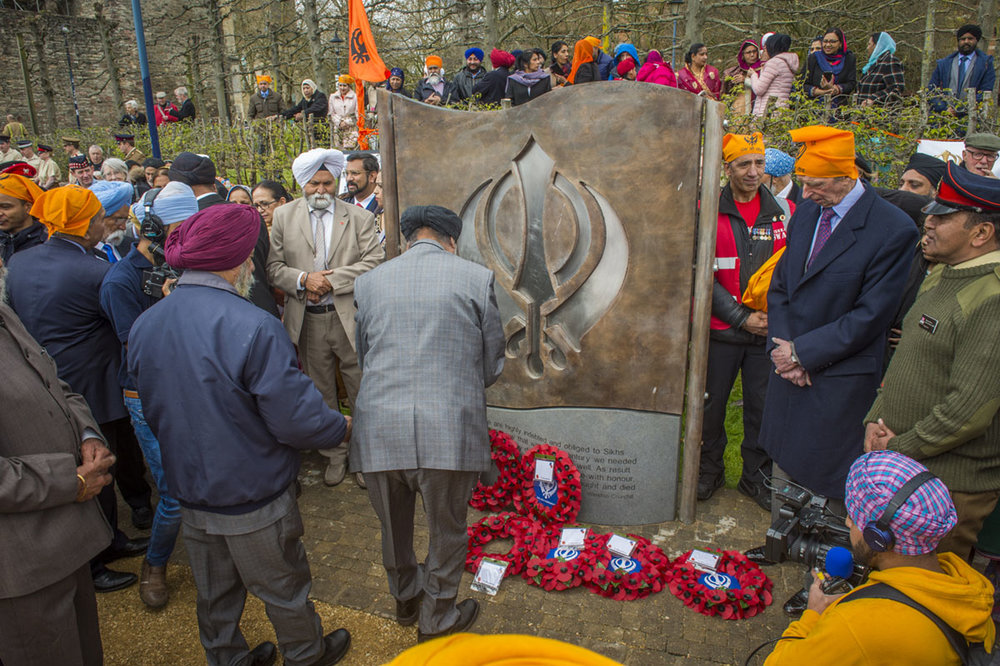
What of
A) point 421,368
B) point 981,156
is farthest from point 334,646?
point 981,156

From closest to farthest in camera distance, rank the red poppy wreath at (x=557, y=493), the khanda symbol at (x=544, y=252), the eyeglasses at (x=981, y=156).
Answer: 1. the khanda symbol at (x=544, y=252)
2. the red poppy wreath at (x=557, y=493)
3. the eyeglasses at (x=981, y=156)

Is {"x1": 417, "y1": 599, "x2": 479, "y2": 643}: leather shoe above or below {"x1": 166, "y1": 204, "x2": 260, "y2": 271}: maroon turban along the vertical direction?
below

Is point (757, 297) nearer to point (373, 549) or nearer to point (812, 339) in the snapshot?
point (812, 339)

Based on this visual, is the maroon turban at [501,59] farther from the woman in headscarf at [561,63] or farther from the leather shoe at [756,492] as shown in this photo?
the leather shoe at [756,492]

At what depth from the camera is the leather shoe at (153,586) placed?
340 cm

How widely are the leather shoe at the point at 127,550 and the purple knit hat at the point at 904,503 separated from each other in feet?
12.1

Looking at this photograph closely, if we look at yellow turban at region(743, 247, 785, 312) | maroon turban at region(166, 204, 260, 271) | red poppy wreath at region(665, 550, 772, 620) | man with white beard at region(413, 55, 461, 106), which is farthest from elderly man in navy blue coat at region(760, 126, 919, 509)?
man with white beard at region(413, 55, 461, 106)

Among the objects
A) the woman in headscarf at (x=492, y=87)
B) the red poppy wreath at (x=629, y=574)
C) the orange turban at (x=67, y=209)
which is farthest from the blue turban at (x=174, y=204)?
the woman in headscarf at (x=492, y=87)

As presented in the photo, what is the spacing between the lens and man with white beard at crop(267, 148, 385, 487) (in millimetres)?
4488

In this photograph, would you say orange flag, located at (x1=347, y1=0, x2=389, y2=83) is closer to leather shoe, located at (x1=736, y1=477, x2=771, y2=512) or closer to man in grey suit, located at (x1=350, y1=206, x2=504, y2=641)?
man in grey suit, located at (x1=350, y1=206, x2=504, y2=641)

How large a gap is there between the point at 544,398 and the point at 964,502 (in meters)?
2.13

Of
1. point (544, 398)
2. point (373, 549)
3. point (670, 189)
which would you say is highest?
point (670, 189)

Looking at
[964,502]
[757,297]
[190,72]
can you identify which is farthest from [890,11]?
[190,72]

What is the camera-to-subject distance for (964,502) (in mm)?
2586
